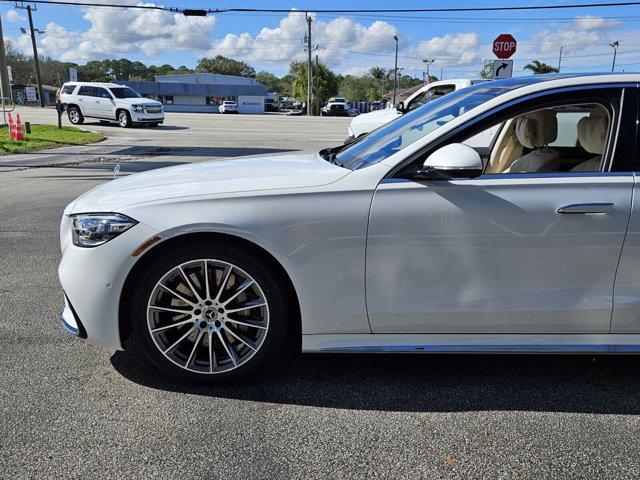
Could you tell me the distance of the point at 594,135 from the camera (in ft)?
11.0

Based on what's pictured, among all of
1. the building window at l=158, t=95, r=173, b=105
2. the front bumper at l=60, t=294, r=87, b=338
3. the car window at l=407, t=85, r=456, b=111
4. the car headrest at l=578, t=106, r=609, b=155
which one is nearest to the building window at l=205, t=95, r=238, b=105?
the building window at l=158, t=95, r=173, b=105

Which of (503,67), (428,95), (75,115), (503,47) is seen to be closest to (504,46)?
(503,47)

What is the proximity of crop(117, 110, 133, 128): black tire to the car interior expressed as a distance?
24799mm

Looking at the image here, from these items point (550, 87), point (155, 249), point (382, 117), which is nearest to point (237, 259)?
point (155, 249)

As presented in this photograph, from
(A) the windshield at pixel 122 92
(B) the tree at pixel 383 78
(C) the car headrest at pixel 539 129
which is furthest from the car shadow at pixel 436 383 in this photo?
(B) the tree at pixel 383 78

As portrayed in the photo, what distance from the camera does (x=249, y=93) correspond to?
8012cm

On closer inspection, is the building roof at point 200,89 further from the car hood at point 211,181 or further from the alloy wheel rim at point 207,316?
the alloy wheel rim at point 207,316

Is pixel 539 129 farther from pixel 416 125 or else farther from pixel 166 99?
pixel 166 99

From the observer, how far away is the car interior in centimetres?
324

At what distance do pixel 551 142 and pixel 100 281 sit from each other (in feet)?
10.1

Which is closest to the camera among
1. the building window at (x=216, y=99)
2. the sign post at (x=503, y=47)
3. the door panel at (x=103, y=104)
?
the sign post at (x=503, y=47)

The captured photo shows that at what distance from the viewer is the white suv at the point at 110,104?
86.5 ft

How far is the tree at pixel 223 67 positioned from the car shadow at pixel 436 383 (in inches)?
5157

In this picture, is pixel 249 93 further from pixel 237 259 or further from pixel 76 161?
pixel 237 259
